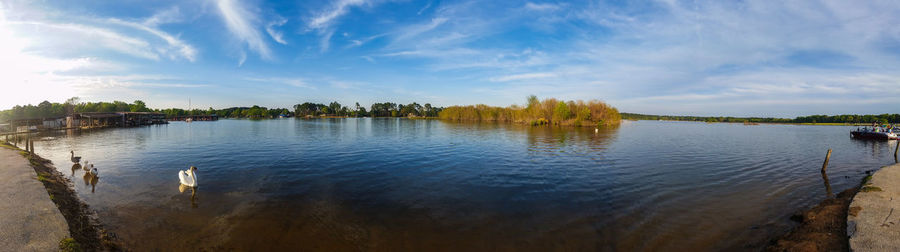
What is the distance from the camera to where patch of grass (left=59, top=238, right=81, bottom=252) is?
6.62 meters

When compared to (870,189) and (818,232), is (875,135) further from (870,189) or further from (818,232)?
(818,232)

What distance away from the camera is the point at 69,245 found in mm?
6734

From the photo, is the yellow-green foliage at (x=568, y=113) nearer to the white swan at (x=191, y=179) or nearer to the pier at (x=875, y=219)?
the pier at (x=875, y=219)

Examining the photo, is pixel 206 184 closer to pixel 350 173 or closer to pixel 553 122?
pixel 350 173

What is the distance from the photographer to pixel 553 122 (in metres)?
91.1

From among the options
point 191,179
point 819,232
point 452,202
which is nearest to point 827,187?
point 819,232

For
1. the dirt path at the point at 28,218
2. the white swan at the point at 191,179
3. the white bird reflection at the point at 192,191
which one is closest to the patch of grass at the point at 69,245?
the dirt path at the point at 28,218

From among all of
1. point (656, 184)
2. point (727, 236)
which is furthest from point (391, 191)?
point (656, 184)

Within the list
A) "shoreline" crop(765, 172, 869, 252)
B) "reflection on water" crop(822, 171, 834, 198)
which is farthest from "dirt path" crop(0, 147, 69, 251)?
"reflection on water" crop(822, 171, 834, 198)

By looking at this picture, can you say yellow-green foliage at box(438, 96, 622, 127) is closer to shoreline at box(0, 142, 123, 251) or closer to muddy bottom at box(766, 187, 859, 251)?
muddy bottom at box(766, 187, 859, 251)

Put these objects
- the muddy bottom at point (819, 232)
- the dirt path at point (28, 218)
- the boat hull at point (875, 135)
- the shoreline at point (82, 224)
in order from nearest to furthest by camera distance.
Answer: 1. the dirt path at point (28, 218)
2. the muddy bottom at point (819, 232)
3. the shoreline at point (82, 224)
4. the boat hull at point (875, 135)

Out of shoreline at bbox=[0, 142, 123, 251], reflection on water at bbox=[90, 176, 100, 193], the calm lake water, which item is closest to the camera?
shoreline at bbox=[0, 142, 123, 251]

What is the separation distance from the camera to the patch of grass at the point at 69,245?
662cm

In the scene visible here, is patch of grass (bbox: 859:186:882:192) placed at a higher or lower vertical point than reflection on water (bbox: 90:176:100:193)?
higher
